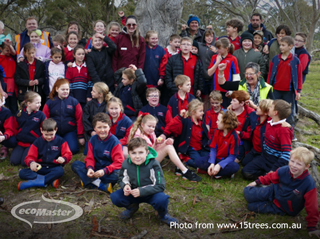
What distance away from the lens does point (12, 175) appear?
193 inches

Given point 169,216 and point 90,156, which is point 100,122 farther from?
point 169,216

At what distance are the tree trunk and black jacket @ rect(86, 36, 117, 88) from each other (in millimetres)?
1889

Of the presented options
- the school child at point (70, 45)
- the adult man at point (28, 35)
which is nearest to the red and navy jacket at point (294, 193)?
the school child at point (70, 45)

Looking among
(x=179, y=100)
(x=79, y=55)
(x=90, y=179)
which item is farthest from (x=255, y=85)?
(x=79, y=55)

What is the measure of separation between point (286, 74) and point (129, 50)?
126 inches

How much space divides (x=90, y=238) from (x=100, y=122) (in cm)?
165

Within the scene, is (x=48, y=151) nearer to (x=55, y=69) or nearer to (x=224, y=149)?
(x=55, y=69)

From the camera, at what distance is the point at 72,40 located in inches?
257

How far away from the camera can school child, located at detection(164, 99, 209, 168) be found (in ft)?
17.3

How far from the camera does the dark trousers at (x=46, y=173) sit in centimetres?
445

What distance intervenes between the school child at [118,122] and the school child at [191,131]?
0.71 meters

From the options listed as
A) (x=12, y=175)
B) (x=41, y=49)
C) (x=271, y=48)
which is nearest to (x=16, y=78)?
(x=41, y=49)

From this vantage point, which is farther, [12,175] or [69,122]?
[69,122]

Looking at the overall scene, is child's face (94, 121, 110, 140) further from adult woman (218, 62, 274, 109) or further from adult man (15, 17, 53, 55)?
adult man (15, 17, 53, 55)
